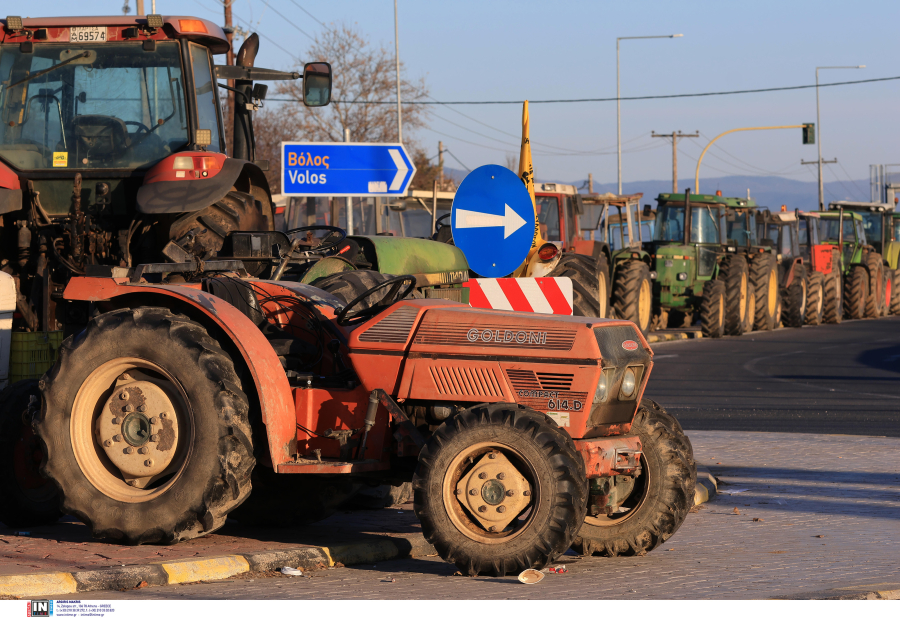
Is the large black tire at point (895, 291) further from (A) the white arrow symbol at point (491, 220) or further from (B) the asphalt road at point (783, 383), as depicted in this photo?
(A) the white arrow symbol at point (491, 220)

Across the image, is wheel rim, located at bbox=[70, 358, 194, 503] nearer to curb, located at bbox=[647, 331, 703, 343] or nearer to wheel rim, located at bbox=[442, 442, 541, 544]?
wheel rim, located at bbox=[442, 442, 541, 544]

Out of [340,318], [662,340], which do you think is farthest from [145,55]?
[662,340]

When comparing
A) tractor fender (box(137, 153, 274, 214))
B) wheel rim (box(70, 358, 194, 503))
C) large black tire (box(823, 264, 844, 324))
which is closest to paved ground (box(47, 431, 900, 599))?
wheel rim (box(70, 358, 194, 503))

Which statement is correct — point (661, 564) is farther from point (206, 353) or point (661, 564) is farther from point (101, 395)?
point (101, 395)

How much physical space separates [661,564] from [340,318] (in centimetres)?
215

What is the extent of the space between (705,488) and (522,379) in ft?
10.1

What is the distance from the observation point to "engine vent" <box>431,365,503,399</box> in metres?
6.11

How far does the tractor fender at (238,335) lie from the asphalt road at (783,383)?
7.20 m

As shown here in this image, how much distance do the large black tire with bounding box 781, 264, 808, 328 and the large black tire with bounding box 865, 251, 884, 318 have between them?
5.69 metres

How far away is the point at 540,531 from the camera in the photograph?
5676 mm

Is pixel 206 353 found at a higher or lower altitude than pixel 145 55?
lower

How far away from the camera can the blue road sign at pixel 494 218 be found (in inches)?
348

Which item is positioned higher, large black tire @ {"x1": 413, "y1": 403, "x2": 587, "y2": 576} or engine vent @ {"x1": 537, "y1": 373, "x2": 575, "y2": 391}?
engine vent @ {"x1": 537, "y1": 373, "x2": 575, "y2": 391}

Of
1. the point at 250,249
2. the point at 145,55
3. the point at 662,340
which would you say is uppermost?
the point at 145,55
